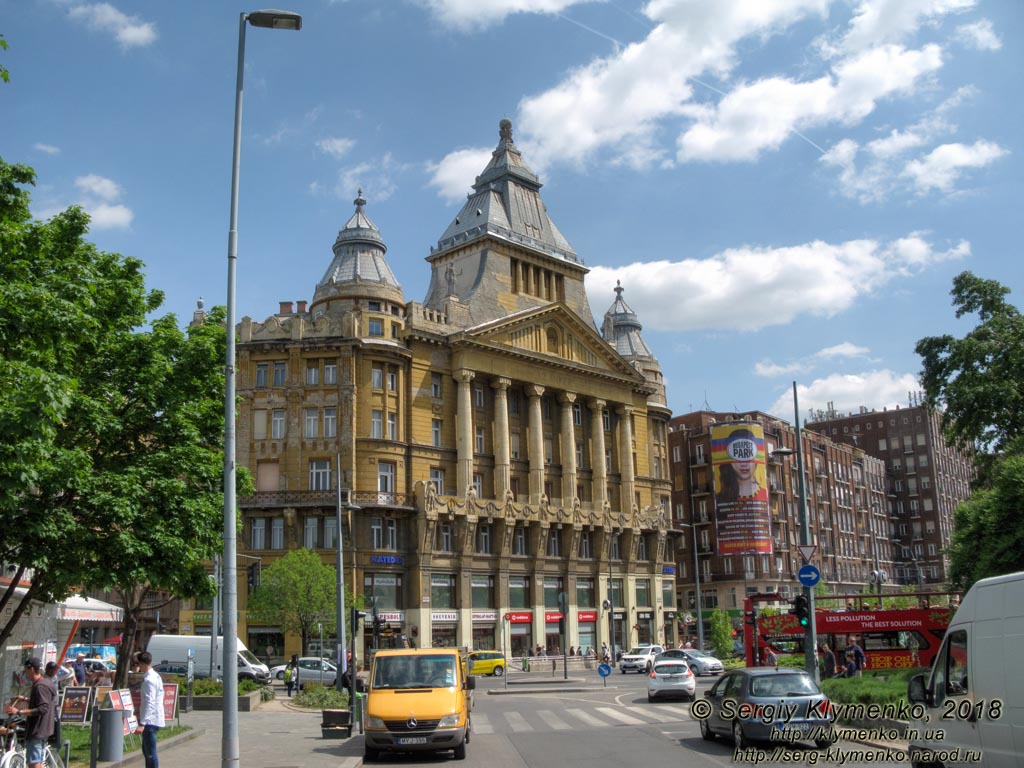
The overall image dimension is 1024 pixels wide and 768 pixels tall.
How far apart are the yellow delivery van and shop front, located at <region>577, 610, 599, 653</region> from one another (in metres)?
Result: 48.2

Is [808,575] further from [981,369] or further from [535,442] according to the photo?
[535,442]

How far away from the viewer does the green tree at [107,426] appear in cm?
1620

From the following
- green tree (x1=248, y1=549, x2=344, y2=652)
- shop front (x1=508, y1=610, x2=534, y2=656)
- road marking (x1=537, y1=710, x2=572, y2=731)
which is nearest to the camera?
road marking (x1=537, y1=710, x2=572, y2=731)

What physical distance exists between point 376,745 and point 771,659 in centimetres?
2081

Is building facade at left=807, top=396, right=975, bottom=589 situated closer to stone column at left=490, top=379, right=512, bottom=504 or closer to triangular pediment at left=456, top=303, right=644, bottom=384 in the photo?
triangular pediment at left=456, top=303, right=644, bottom=384

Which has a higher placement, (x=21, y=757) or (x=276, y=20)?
(x=276, y=20)

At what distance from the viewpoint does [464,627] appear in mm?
59750

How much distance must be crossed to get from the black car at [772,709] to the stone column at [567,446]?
48.8 m

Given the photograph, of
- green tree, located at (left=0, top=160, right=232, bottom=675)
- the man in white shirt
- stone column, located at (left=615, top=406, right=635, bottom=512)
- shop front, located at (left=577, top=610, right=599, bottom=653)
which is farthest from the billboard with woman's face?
the man in white shirt

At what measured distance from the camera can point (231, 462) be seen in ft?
48.5

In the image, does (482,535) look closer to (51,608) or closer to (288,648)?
(288,648)

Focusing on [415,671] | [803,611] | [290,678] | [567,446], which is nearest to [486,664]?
[290,678]

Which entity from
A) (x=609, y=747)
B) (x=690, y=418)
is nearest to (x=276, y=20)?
(x=609, y=747)

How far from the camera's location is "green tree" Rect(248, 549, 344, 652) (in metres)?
49.8
